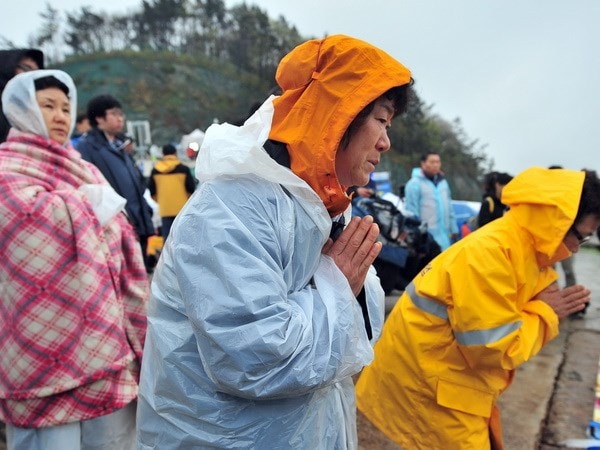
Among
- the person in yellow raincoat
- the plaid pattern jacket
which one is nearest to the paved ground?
the person in yellow raincoat

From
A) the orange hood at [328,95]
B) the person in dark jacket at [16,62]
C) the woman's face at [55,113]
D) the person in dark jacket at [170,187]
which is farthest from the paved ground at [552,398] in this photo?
the person in dark jacket at [170,187]

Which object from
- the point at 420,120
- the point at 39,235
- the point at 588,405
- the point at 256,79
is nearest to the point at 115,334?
the point at 39,235

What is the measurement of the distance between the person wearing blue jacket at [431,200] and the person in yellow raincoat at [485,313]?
3.67 m

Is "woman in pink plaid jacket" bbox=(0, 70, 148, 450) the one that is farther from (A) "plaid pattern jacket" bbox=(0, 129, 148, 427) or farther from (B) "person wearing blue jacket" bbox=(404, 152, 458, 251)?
(B) "person wearing blue jacket" bbox=(404, 152, 458, 251)

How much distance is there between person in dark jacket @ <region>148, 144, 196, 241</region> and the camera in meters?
6.21

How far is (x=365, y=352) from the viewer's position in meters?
1.21

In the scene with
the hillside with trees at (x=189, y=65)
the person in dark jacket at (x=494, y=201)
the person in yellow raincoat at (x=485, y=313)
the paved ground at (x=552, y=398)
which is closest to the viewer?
the person in yellow raincoat at (x=485, y=313)

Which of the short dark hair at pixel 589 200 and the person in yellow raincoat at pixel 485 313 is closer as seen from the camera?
the person in yellow raincoat at pixel 485 313

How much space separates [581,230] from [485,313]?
1.90ft

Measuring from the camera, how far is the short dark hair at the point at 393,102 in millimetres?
1196

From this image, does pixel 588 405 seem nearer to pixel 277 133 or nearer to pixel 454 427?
pixel 454 427

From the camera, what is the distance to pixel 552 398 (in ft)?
11.5

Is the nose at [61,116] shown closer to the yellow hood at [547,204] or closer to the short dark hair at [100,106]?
the short dark hair at [100,106]

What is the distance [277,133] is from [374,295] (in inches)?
21.4
